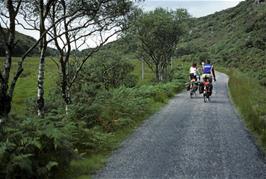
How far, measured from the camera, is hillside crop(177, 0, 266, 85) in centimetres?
6825

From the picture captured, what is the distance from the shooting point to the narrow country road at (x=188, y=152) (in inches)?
370

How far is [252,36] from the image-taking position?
289 feet

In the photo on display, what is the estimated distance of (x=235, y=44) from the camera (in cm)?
9700

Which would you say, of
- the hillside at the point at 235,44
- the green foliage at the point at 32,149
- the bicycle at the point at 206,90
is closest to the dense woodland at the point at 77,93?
the green foliage at the point at 32,149

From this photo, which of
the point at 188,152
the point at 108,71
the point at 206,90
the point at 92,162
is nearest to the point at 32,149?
the point at 92,162

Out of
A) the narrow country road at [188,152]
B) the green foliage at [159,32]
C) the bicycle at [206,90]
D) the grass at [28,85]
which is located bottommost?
the grass at [28,85]

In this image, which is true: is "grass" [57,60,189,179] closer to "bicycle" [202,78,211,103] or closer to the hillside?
"bicycle" [202,78,211,103]

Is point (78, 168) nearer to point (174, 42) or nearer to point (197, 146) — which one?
point (197, 146)

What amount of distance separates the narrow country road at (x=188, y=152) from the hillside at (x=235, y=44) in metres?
25.5

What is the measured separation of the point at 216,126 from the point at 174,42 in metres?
30.1

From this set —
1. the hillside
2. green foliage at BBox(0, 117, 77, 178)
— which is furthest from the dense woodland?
the hillside

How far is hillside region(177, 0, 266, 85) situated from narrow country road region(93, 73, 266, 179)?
25519 millimetres

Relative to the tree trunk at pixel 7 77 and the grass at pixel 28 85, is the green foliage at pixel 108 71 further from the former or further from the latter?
the tree trunk at pixel 7 77

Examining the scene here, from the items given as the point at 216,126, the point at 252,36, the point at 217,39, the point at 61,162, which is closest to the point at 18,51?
the point at 252,36
